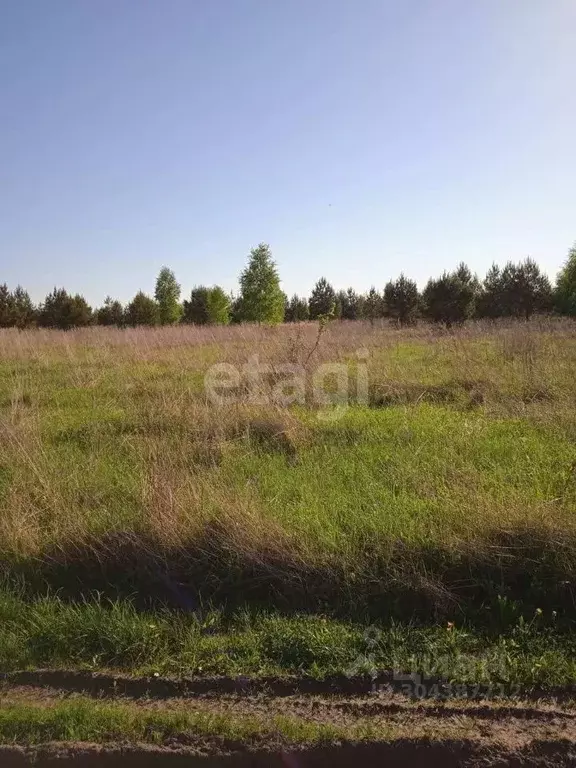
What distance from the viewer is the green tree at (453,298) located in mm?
31281

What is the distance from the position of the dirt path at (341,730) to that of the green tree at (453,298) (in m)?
30.1

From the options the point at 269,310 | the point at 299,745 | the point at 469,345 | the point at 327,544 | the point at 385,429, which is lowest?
the point at 299,745

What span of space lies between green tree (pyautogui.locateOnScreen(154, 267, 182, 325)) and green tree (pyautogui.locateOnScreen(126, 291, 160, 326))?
110 centimetres

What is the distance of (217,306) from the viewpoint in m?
33.0

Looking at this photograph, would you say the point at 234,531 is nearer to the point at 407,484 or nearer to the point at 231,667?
the point at 231,667

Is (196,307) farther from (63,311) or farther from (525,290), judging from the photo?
(525,290)

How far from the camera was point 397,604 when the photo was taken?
10.6 feet

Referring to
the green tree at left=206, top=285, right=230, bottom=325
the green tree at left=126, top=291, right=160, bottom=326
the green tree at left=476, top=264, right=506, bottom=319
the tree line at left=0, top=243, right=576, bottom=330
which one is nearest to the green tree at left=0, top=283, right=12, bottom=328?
the tree line at left=0, top=243, right=576, bottom=330

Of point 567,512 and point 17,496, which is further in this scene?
point 17,496

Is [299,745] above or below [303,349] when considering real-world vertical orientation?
below

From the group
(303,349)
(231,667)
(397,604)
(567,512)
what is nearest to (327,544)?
(397,604)

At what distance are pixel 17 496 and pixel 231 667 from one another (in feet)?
8.56

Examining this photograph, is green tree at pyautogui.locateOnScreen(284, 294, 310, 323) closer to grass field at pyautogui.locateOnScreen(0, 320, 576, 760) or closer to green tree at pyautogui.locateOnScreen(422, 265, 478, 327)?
green tree at pyautogui.locateOnScreen(422, 265, 478, 327)
